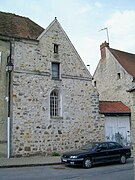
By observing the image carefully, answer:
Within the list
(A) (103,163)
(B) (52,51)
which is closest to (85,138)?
(A) (103,163)

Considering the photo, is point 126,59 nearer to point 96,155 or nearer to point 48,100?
point 48,100

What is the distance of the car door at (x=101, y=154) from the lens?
Result: 14.9 m

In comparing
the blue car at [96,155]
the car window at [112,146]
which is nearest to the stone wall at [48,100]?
the blue car at [96,155]

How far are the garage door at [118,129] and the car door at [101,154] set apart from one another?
6414 mm

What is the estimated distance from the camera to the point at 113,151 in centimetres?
1571

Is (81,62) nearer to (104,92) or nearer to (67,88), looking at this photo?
(67,88)

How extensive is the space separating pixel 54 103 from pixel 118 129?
19.1 ft

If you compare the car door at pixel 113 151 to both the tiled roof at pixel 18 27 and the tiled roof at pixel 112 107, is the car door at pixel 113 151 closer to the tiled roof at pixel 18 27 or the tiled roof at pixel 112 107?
the tiled roof at pixel 112 107

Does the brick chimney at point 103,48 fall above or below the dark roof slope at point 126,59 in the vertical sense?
above

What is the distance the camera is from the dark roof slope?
26.1m

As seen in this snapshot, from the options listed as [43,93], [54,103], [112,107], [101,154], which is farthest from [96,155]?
[112,107]

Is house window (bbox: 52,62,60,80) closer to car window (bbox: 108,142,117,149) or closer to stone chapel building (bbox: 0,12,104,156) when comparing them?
stone chapel building (bbox: 0,12,104,156)

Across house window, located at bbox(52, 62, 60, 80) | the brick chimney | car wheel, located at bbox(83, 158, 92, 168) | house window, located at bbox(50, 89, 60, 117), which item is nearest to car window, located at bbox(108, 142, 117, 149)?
car wheel, located at bbox(83, 158, 92, 168)

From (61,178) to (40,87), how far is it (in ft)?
31.2
